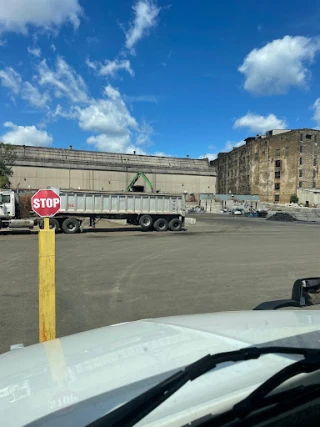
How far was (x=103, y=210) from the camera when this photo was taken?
25.4m

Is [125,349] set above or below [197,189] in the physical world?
below

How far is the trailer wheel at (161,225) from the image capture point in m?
26.7

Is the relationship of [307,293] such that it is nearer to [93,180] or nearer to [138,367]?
[138,367]

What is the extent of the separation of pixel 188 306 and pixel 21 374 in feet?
15.5

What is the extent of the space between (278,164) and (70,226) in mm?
85729

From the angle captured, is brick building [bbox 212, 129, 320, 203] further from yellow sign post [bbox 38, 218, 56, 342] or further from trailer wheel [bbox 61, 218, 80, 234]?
yellow sign post [bbox 38, 218, 56, 342]

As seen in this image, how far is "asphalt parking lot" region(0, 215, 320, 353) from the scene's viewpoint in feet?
19.0

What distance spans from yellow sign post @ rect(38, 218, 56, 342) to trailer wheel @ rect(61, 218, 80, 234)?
64.6ft

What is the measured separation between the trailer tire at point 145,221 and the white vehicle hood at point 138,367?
23810mm

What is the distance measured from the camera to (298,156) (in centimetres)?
9356

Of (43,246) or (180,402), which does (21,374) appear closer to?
(180,402)

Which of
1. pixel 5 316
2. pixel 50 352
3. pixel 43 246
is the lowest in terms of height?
pixel 5 316

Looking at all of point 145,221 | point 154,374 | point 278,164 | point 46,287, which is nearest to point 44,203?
point 46,287

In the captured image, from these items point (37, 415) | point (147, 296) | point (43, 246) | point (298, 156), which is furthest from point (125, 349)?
point (298, 156)
